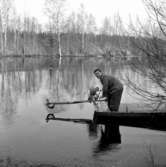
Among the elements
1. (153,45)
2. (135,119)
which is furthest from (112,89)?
(153,45)

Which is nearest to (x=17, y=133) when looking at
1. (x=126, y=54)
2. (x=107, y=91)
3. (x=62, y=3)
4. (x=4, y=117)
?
(x=4, y=117)

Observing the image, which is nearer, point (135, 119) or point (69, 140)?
point (69, 140)

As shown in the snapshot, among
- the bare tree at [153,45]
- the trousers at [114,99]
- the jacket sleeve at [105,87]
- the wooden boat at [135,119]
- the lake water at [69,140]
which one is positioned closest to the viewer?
the bare tree at [153,45]

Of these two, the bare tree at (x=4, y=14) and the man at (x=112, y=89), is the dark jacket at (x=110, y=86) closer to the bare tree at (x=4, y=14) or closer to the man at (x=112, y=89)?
the man at (x=112, y=89)

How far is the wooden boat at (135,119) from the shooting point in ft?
31.1

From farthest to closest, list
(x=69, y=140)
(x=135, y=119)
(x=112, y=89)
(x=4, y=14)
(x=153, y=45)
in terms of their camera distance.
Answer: (x=4, y=14), (x=112, y=89), (x=135, y=119), (x=69, y=140), (x=153, y=45)

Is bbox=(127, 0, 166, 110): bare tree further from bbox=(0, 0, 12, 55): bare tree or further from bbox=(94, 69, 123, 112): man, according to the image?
bbox=(0, 0, 12, 55): bare tree

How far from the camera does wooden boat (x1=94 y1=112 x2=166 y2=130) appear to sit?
948 cm

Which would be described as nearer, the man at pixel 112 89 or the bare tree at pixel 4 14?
the man at pixel 112 89

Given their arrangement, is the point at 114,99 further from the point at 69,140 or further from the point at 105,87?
the point at 69,140

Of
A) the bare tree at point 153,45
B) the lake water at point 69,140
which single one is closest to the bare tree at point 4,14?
the lake water at point 69,140

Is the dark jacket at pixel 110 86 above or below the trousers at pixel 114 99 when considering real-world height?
above

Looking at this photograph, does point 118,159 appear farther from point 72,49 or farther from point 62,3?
point 72,49

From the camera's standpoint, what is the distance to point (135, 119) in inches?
380
